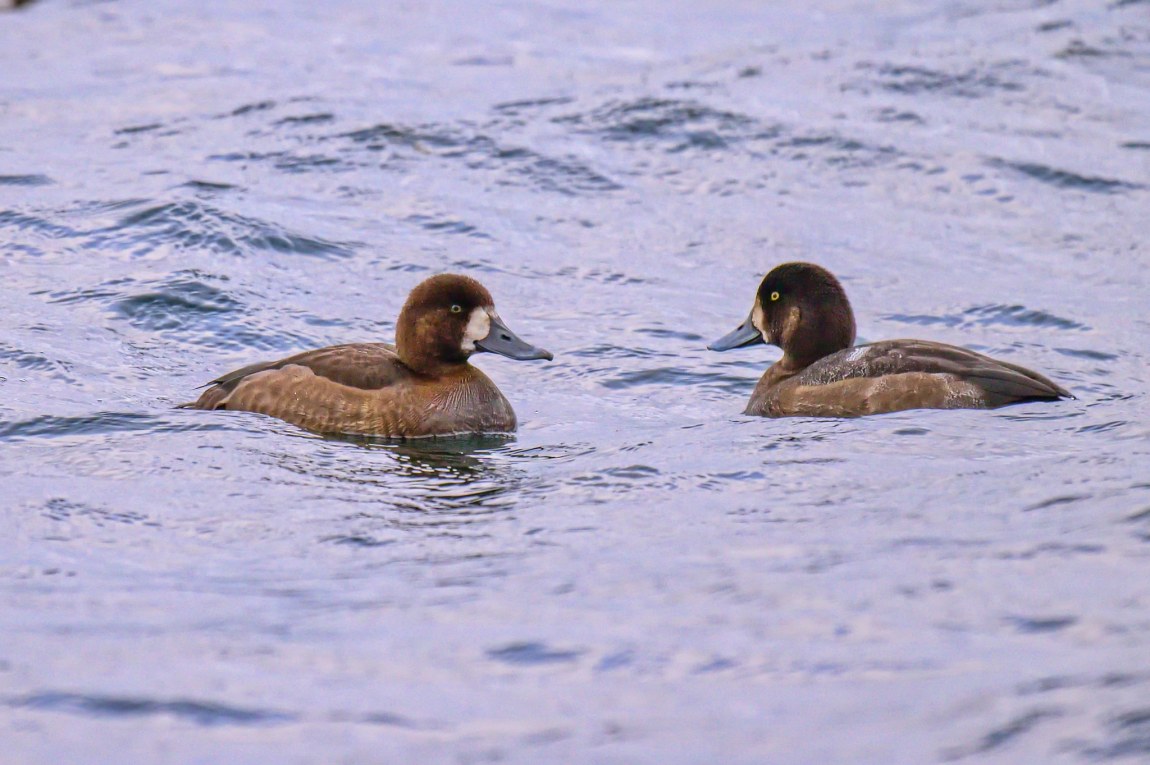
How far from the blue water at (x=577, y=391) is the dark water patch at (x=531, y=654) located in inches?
0.5

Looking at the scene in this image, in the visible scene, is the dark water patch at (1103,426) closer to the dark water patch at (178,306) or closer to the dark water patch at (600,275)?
the dark water patch at (600,275)

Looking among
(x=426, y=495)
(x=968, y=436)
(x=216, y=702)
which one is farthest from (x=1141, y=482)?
(x=216, y=702)

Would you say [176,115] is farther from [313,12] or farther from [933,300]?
[933,300]

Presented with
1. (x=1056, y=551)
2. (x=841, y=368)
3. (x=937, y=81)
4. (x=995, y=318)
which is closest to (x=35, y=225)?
(x=841, y=368)

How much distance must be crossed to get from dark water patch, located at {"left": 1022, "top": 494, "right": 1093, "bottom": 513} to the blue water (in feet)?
0.11

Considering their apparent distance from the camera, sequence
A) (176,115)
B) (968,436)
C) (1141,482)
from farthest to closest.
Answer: (176,115) < (968,436) < (1141,482)

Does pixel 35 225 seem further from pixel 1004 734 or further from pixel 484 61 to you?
pixel 1004 734

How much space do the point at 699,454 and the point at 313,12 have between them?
12920 mm

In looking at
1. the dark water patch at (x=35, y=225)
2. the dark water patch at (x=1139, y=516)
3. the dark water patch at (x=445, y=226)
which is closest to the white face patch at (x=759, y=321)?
the dark water patch at (x=1139, y=516)

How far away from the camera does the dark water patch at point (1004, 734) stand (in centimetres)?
448

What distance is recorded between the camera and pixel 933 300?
37.0ft

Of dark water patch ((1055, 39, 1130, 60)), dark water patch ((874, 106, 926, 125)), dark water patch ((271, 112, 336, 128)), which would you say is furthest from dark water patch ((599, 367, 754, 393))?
dark water patch ((1055, 39, 1130, 60))

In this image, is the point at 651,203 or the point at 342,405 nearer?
the point at 342,405

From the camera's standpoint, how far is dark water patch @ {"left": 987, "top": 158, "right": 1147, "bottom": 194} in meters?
13.5
